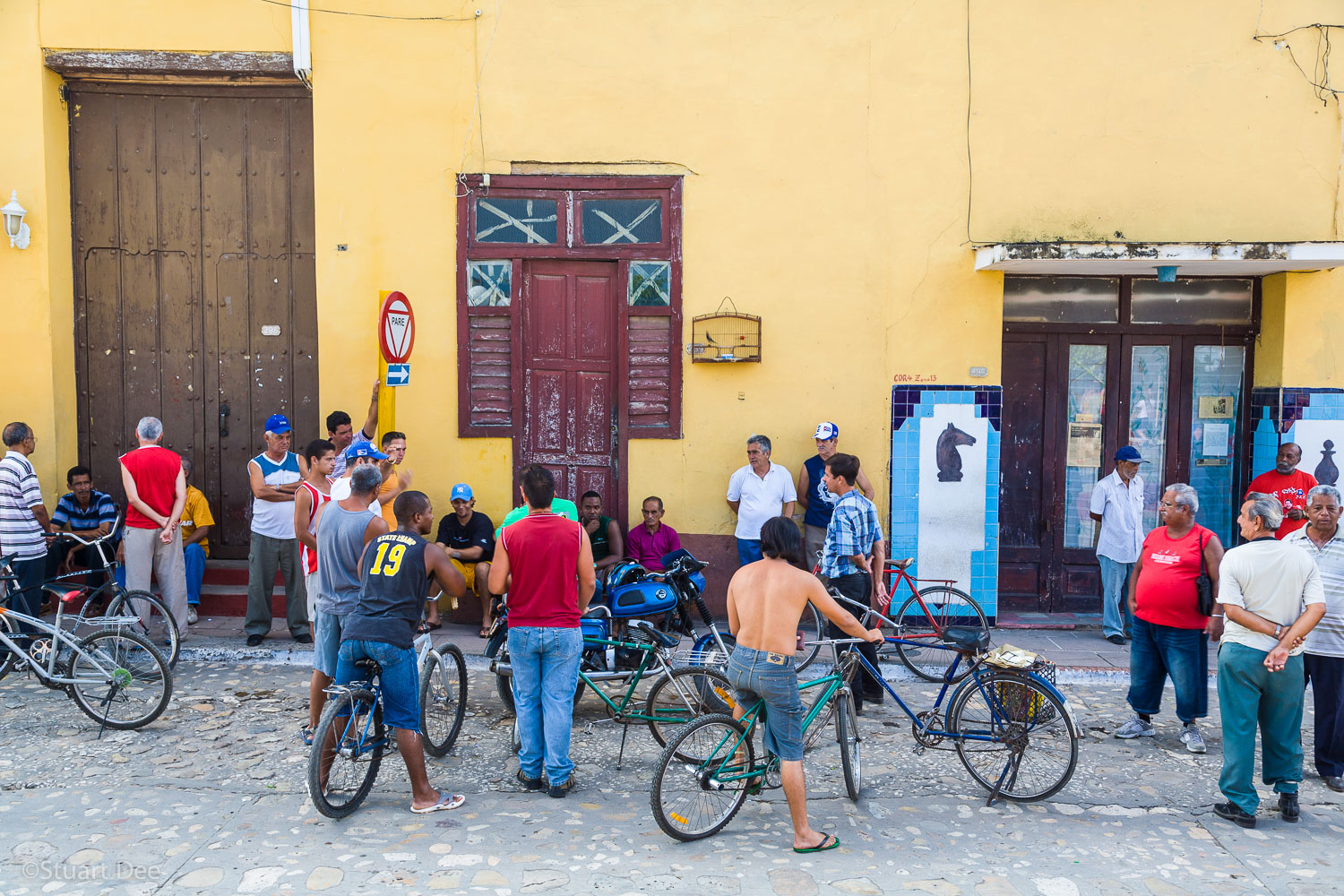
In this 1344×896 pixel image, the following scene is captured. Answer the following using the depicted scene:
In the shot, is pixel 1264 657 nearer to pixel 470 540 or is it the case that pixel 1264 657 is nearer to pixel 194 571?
pixel 470 540

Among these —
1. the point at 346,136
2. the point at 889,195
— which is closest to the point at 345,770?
the point at 346,136

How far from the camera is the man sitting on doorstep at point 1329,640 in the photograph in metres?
5.74

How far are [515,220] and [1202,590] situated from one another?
6.42m

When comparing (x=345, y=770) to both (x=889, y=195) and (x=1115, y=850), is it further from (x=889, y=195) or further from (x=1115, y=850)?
(x=889, y=195)

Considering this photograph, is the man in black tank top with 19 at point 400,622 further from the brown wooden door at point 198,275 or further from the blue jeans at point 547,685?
the brown wooden door at point 198,275

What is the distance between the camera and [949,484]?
931 centimetres

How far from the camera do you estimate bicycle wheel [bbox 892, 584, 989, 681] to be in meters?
7.99

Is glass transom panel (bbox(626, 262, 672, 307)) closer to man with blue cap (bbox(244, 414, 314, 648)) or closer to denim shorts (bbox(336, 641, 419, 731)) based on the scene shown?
man with blue cap (bbox(244, 414, 314, 648))

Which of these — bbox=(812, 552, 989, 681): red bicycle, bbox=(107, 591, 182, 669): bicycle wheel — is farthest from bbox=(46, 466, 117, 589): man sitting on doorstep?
bbox=(812, 552, 989, 681): red bicycle

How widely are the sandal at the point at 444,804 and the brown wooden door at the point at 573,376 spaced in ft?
14.0

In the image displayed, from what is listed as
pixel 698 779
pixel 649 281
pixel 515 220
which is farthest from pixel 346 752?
pixel 515 220

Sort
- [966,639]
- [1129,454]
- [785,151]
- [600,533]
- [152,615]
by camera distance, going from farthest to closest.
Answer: [785,151] → [600,533] → [1129,454] → [152,615] → [966,639]

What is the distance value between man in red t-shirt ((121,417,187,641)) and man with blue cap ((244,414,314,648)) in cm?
60

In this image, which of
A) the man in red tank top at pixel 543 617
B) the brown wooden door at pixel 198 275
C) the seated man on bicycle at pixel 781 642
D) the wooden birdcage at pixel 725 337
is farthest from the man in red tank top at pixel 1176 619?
the brown wooden door at pixel 198 275
